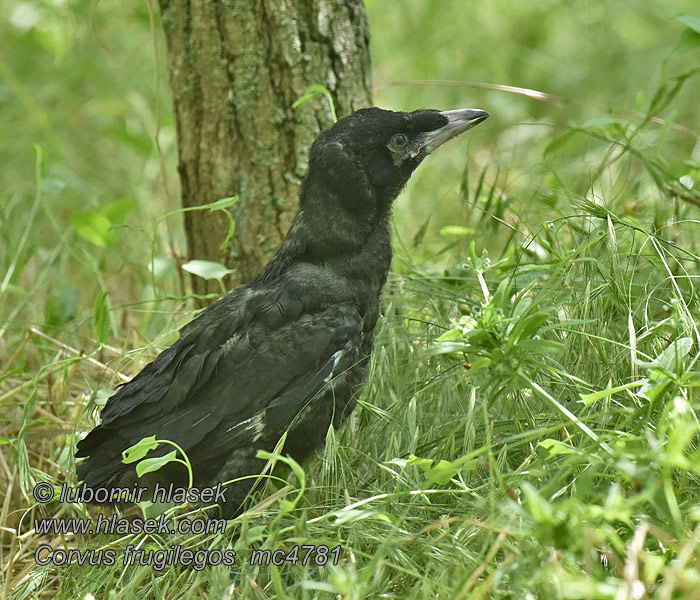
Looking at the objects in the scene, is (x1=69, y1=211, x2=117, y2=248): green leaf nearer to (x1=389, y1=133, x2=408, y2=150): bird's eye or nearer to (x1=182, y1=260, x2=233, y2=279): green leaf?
(x1=182, y1=260, x2=233, y2=279): green leaf

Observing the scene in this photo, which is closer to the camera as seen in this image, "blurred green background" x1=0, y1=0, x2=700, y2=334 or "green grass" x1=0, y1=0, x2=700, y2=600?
"green grass" x1=0, y1=0, x2=700, y2=600

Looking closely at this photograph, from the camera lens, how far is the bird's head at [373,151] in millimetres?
2834

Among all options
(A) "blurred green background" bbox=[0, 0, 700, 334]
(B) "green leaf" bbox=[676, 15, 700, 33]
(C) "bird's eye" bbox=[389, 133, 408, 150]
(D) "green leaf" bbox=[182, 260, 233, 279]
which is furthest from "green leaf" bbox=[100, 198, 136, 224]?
(B) "green leaf" bbox=[676, 15, 700, 33]

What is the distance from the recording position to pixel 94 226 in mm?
3326

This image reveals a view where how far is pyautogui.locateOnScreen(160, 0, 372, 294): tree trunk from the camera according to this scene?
3180mm

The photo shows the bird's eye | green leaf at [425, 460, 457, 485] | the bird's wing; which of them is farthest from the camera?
the bird's eye

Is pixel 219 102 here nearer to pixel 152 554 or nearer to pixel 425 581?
pixel 152 554

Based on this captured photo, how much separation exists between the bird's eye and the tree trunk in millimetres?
467

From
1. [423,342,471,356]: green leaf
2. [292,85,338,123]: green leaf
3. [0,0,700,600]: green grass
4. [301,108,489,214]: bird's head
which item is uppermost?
[292,85,338,123]: green leaf

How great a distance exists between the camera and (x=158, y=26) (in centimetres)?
513

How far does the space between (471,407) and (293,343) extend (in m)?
0.67

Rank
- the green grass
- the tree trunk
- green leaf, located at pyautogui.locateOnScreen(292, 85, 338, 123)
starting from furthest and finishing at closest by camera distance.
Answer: the tree trunk
green leaf, located at pyautogui.locateOnScreen(292, 85, 338, 123)
the green grass

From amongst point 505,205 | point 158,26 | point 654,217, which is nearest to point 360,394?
point 505,205

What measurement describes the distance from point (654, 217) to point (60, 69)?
16.5 feet
